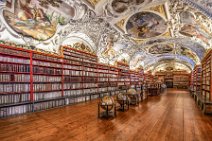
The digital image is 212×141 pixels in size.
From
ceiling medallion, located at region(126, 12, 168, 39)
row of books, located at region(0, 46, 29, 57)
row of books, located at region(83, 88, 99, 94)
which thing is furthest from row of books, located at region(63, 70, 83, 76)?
ceiling medallion, located at region(126, 12, 168, 39)

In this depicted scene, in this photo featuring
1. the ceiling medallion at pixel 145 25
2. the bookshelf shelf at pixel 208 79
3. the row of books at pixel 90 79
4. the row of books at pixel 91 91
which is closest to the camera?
the bookshelf shelf at pixel 208 79

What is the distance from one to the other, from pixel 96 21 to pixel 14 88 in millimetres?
6166

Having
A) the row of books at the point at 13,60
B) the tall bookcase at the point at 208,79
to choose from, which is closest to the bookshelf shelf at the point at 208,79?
the tall bookcase at the point at 208,79

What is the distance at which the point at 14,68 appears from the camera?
568 centimetres

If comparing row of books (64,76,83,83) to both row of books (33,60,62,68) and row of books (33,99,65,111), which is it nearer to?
row of books (33,60,62,68)

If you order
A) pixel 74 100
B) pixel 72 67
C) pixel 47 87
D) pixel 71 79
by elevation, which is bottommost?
pixel 74 100

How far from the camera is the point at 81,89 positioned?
30.8 feet

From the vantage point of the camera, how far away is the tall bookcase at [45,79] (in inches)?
216

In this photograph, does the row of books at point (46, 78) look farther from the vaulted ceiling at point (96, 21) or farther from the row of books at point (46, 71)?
the vaulted ceiling at point (96, 21)

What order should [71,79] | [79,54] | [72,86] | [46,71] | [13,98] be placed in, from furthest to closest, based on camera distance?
[79,54] < [72,86] < [71,79] < [46,71] < [13,98]

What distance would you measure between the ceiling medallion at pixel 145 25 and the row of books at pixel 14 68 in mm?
7282

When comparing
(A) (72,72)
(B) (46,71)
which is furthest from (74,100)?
(B) (46,71)

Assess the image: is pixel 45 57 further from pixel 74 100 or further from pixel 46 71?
pixel 74 100

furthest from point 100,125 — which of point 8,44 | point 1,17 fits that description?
point 1,17
